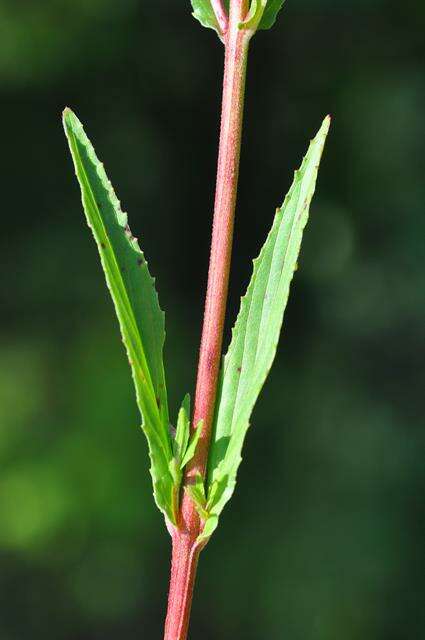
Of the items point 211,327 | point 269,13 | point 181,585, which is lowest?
point 181,585

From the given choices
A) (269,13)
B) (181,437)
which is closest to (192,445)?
(181,437)

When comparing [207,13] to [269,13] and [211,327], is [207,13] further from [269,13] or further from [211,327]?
[211,327]

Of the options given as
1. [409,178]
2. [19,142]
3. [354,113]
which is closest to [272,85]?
[354,113]

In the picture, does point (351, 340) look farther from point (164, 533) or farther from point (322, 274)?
point (164, 533)

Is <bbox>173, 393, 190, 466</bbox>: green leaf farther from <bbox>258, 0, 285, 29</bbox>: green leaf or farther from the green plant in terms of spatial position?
<bbox>258, 0, 285, 29</bbox>: green leaf

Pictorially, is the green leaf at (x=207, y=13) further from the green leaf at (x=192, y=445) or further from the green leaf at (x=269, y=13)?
the green leaf at (x=192, y=445)

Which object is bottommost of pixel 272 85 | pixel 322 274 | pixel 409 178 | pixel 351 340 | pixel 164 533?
pixel 164 533

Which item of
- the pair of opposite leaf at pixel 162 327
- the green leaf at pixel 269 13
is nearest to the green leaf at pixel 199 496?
the pair of opposite leaf at pixel 162 327

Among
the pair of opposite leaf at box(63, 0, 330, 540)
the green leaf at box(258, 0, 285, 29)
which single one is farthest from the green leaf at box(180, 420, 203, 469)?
the green leaf at box(258, 0, 285, 29)
